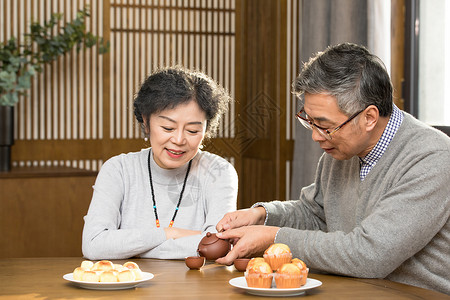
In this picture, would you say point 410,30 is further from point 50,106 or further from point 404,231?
point 50,106

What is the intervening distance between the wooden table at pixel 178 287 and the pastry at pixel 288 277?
0.17ft

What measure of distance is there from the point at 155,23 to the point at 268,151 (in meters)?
1.22

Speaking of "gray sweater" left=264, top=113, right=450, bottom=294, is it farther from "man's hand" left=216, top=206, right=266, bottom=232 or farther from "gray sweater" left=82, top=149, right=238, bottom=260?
"gray sweater" left=82, top=149, right=238, bottom=260

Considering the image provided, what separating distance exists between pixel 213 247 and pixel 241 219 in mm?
207

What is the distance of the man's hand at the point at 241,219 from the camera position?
2.24 m

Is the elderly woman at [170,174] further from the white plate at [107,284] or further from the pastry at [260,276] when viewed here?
the pastry at [260,276]

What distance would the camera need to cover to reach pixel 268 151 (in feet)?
15.5

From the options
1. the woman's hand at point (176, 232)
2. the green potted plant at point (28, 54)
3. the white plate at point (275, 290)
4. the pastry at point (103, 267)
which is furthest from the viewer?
the green potted plant at point (28, 54)

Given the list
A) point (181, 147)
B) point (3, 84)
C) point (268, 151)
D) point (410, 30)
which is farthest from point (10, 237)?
point (410, 30)

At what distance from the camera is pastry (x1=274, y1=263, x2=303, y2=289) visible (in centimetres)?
167

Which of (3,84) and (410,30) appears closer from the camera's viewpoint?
(410,30)

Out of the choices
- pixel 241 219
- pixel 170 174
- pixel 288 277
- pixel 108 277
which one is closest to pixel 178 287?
pixel 108 277

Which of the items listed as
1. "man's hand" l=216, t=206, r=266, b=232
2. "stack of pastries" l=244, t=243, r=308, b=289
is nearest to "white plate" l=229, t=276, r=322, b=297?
"stack of pastries" l=244, t=243, r=308, b=289

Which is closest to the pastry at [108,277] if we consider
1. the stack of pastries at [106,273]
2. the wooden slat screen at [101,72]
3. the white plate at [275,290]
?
the stack of pastries at [106,273]
